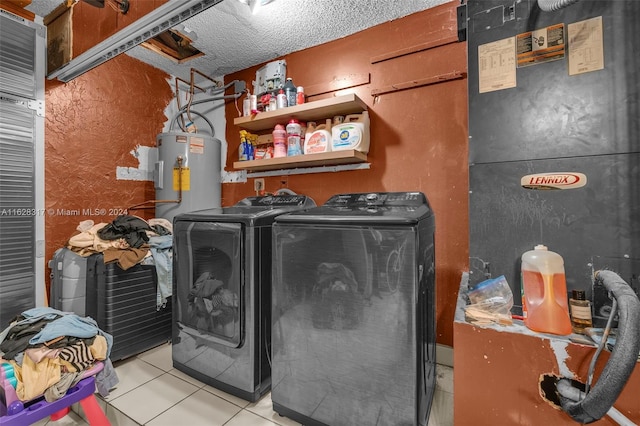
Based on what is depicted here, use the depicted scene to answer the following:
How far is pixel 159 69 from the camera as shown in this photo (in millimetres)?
3281

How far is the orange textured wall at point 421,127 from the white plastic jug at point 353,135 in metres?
0.14

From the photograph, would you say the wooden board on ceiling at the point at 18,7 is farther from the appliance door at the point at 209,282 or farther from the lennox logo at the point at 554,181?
the lennox logo at the point at 554,181

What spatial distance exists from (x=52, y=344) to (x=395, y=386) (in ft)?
5.76

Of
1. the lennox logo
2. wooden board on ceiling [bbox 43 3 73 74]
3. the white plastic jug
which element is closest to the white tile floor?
the lennox logo

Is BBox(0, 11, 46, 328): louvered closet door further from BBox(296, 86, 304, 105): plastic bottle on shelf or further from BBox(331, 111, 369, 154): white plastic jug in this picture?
BBox(331, 111, 369, 154): white plastic jug

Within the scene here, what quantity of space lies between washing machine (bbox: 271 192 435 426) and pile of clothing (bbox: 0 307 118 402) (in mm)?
1015

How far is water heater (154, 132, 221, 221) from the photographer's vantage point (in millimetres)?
2908

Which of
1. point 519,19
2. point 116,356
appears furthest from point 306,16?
point 116,356

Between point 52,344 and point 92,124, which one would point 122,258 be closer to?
point 52,344

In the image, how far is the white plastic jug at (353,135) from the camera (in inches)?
92.6

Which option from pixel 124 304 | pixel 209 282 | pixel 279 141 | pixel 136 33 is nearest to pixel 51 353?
pixel 124 304

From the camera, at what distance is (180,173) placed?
2.90 meters

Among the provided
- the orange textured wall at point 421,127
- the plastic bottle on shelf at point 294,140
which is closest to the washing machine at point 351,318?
the orange textured wall at point 421,127

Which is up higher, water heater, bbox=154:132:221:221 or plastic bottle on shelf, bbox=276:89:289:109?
plastic bottle on shelf, bbox=276:89:289:109
